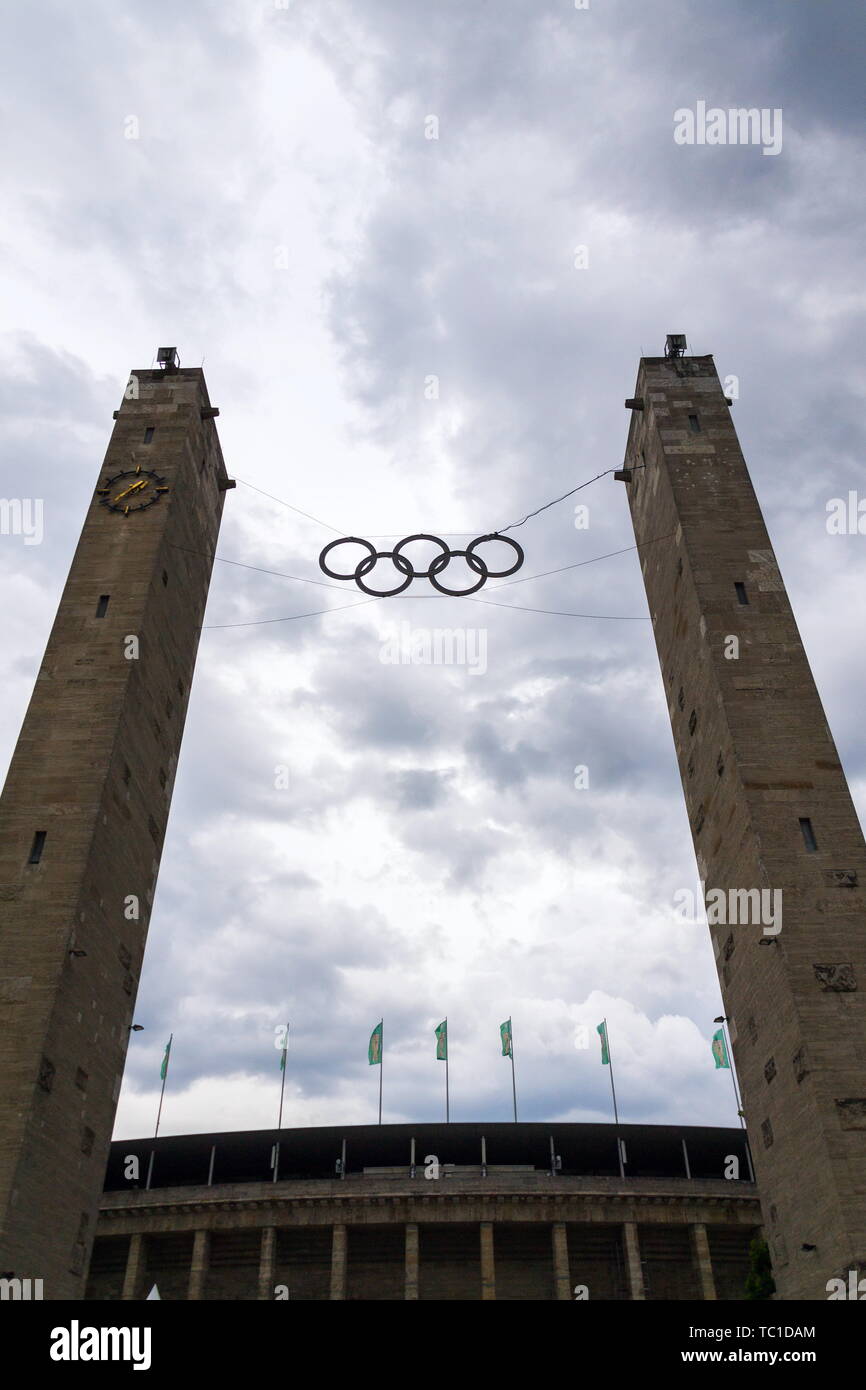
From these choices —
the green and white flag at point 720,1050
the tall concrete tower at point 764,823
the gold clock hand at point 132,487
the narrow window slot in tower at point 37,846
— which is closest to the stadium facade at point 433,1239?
the green and white flag at point 720,1050

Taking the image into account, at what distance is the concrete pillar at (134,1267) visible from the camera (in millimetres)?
52634

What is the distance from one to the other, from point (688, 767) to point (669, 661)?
459 cm

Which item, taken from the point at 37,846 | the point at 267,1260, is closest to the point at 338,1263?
the point at 267,1260

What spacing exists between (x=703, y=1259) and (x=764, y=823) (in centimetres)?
3529

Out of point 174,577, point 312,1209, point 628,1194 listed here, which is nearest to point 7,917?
point 174,577

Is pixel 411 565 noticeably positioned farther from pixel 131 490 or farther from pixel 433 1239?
pixel 433 1239

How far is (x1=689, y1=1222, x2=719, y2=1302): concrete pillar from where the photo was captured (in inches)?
2046

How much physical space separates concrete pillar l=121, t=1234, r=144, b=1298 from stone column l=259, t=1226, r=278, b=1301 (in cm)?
638

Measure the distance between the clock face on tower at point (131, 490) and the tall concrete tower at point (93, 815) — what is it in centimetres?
7

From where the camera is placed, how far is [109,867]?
31.2 metres
